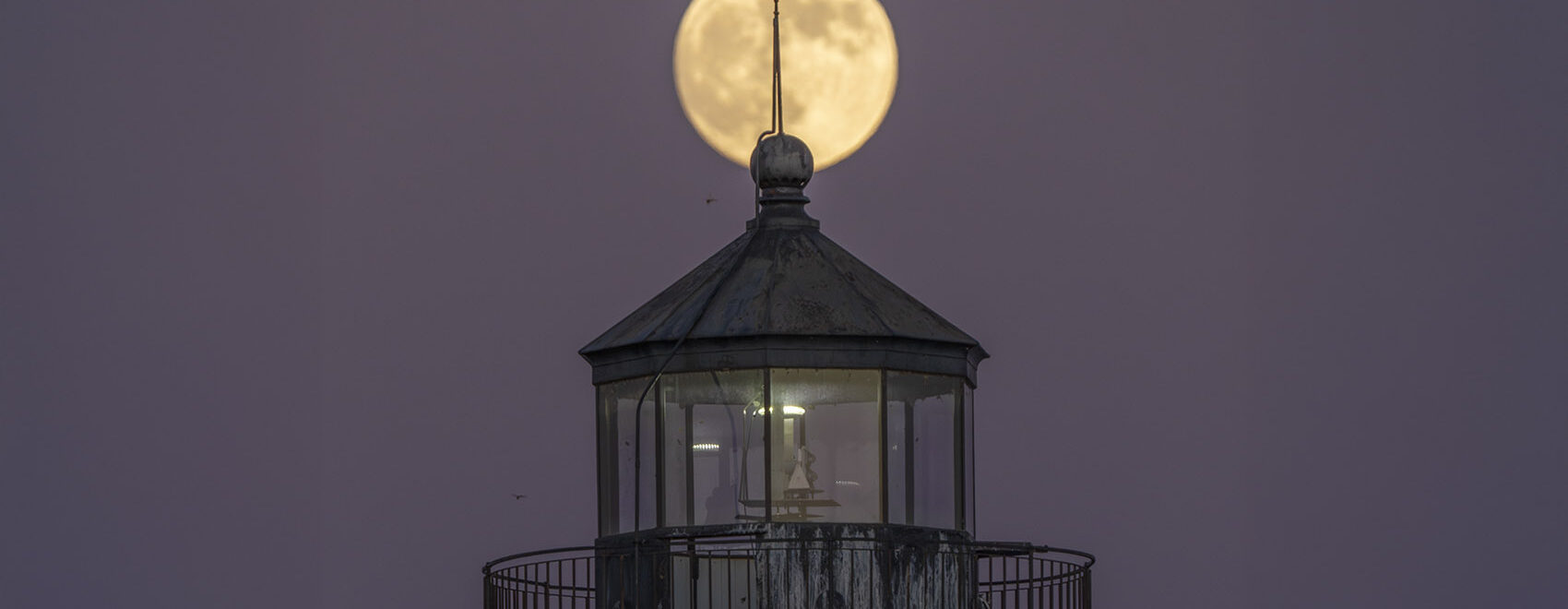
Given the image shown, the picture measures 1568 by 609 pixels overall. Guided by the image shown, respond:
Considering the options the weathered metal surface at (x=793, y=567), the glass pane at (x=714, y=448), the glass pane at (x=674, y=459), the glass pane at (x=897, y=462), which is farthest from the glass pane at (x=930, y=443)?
the glass pane at (x=674, y=459)

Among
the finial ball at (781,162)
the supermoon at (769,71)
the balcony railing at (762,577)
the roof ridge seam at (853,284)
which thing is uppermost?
the supermoon at (769,71)

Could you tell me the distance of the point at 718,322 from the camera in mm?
31078

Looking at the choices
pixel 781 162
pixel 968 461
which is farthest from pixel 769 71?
pixel 968 461

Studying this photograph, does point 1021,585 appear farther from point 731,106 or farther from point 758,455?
point 731,106

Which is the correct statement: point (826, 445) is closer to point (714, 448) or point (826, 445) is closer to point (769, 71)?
point (714, 448)

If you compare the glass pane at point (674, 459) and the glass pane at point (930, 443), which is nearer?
the glass pane at point (674, 459)

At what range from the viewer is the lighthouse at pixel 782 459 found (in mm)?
30797

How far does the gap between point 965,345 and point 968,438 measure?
0.84 meters

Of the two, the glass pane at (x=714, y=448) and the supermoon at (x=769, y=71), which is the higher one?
the supermoon at (x=769, y=71)

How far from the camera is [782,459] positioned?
31.0 metres

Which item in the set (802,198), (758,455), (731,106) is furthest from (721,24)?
(758,455)

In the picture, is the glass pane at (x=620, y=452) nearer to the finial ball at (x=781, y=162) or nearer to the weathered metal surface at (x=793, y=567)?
the weathered metal surface at (x=793, y=567)

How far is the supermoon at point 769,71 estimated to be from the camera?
35.3m

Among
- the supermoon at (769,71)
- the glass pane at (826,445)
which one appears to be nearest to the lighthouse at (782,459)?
the glass pane at (826,445)
